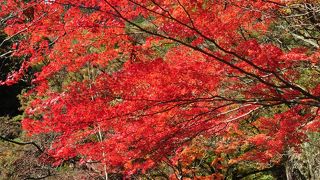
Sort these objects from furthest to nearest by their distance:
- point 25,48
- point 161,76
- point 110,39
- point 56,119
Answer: point 25,48 → point 110,39 → point 56,119 → point 161,76

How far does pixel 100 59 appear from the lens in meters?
8.55

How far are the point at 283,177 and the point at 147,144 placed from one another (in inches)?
376

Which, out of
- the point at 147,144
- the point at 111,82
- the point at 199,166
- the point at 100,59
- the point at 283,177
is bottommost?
the point at 283,177

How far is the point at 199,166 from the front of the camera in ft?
41.7

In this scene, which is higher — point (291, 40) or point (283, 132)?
point (291, 40)

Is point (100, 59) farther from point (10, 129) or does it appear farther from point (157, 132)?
point (10, 129)

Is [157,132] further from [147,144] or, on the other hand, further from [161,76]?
[161,76]

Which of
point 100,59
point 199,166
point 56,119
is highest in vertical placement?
point 100,59

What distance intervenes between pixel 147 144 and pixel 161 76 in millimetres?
1343

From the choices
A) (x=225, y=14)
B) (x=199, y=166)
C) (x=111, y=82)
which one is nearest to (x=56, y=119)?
(x=111, y=82)

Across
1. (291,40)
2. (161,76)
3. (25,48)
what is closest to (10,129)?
(25,48)

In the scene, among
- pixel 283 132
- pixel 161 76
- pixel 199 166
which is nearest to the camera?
pixel 161 76

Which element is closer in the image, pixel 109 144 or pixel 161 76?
pixel 161 76

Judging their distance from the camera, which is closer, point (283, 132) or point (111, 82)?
point (111, 82)
